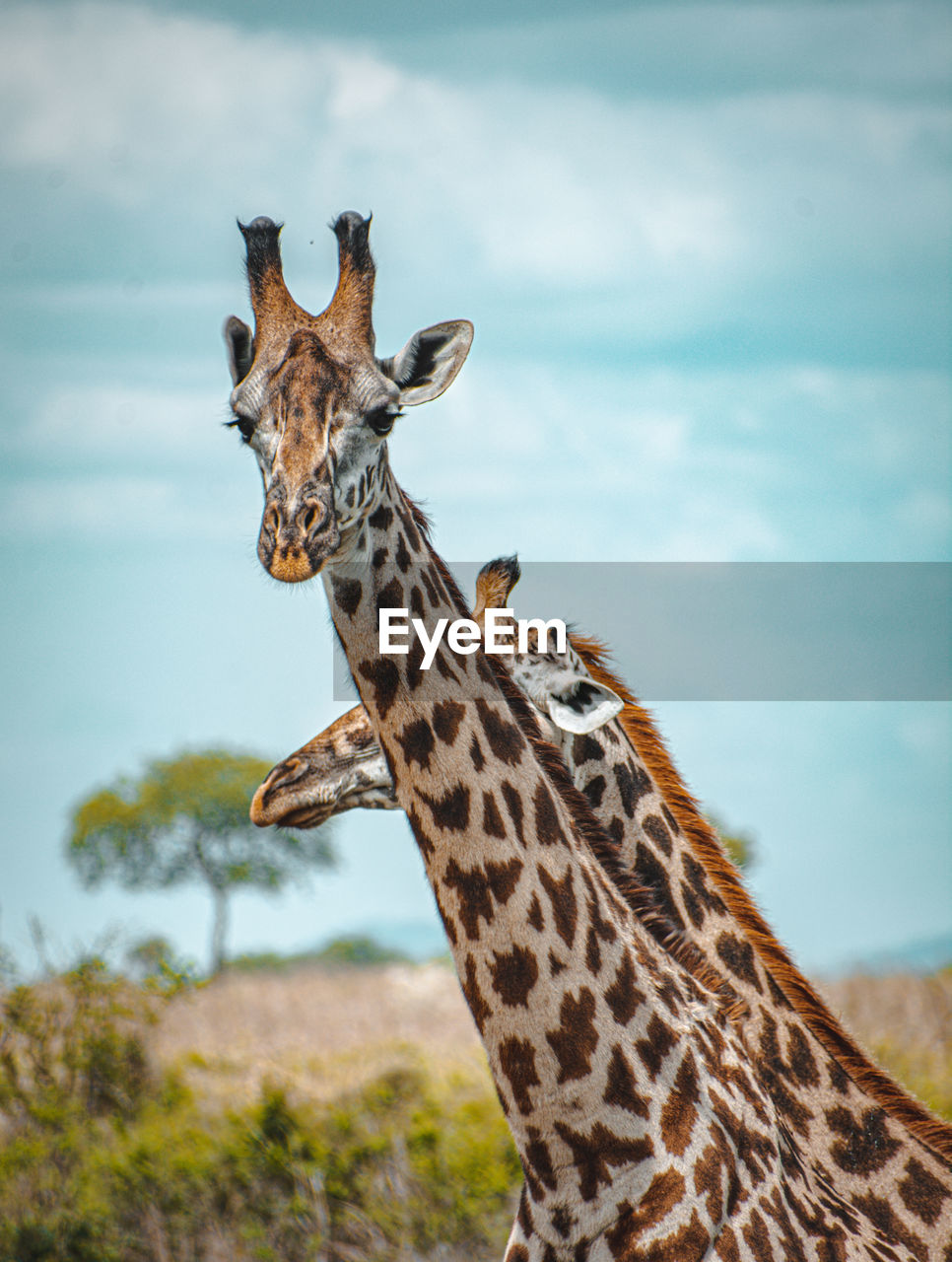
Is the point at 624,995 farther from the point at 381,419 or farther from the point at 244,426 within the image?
the point at 244,426

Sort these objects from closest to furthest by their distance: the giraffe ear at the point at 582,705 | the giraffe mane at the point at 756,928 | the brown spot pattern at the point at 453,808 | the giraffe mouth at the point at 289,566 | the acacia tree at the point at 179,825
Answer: the giraffe mouth at the point at 289,566, the brown spot pattern at the point at 453,808, the giraffe ear at the point at 582,705, the giraffe mane at the point at 756,928, the acacia tree at the point at 179,825

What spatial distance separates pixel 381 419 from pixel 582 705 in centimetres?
138

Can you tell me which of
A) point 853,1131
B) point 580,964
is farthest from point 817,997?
point 580,964

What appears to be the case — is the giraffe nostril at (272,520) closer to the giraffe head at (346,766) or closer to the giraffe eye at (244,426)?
the giraffe eye at (244,426)

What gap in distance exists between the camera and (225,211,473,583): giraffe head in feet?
13.4

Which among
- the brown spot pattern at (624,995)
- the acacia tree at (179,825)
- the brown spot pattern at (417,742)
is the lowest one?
the brown spot pattern at (624,995)

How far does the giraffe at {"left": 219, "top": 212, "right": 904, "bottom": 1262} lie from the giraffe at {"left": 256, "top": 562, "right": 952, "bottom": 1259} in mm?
482

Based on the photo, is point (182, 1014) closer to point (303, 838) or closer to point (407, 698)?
point (407, 698)

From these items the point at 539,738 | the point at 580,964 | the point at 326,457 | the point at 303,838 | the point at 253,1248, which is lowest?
the point at 253,1248

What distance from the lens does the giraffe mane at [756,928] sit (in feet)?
18.3

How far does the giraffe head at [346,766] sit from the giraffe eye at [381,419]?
1364 mm

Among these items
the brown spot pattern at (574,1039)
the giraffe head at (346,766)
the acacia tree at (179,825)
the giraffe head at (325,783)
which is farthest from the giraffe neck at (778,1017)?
the acacia tree at (179,825)

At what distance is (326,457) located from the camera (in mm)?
4195

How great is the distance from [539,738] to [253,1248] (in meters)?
7.37
